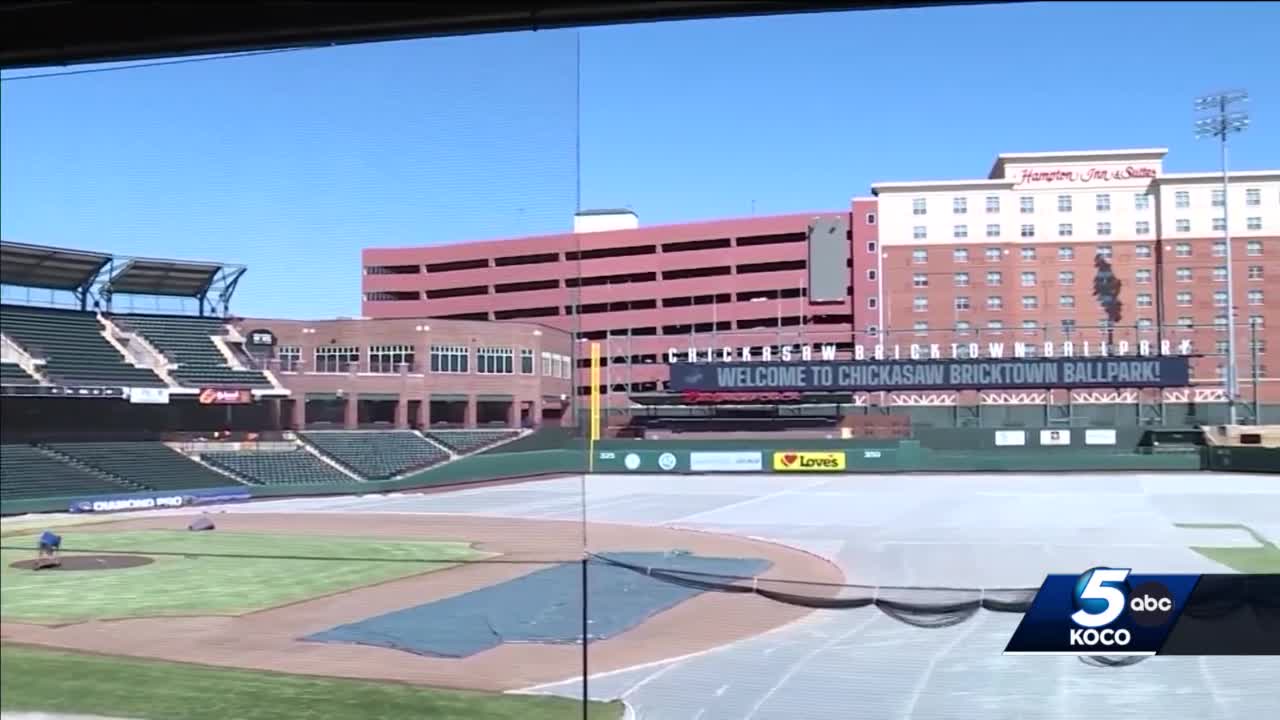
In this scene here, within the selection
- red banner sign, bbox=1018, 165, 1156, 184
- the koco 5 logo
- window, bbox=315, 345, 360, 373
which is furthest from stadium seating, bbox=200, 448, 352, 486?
red banner sign, bbox=1018, 165, 1156, 184

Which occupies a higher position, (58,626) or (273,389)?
(273,389)

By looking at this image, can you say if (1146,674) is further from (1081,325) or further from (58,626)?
(1081,325)

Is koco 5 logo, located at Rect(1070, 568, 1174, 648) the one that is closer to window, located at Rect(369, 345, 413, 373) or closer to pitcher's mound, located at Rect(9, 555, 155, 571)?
window, located at Rect(369, 345, 413, 373)

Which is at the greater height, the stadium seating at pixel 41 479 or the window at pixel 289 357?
the window at pixel 289 357

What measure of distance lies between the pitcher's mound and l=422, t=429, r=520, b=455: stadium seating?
172cm

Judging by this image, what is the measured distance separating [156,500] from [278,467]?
2.38 feet

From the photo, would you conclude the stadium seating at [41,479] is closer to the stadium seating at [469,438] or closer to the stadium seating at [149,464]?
the stadium seating at [149,464]

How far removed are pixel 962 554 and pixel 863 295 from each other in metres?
38.1

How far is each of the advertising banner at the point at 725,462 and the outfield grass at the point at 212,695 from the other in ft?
117

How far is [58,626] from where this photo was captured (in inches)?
221

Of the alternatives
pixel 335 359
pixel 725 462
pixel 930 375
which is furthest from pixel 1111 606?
pixel 930 375

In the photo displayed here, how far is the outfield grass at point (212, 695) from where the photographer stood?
4.99 metres

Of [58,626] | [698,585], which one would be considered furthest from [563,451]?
[698,585]

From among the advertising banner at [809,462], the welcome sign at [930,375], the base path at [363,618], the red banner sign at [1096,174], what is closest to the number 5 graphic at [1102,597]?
the base path at [363,618]
